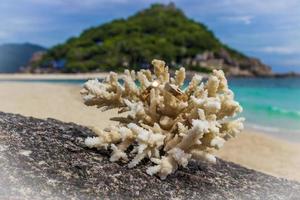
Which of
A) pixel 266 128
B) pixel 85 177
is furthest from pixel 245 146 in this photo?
pixel 85 177

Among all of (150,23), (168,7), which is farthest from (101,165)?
(168,7)

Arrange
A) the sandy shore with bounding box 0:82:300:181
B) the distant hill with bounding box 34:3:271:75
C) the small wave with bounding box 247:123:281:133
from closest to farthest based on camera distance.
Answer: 1. the sandy shore with bounding box 0:82:300:181
2. the small wave with bounding box 247:123:281:133
3. the distant hill with bounding box 34:3:271:75

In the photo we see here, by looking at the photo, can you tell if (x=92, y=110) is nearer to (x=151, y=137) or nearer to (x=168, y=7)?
(x=151, y=137)

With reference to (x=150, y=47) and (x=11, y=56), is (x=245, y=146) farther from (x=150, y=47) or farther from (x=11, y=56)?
(x=150, y=47)

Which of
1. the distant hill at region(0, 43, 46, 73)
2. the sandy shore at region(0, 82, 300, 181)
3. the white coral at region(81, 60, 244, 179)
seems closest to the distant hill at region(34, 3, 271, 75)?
the distant hill at region(0, 43, 46, 73)

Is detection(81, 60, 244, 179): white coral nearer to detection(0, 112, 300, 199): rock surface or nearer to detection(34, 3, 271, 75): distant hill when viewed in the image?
detection(0, 112, 300, 199): rock surface

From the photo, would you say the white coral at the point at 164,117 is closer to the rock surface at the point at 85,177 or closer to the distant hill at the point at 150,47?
the rock surface at the point at 85,177
